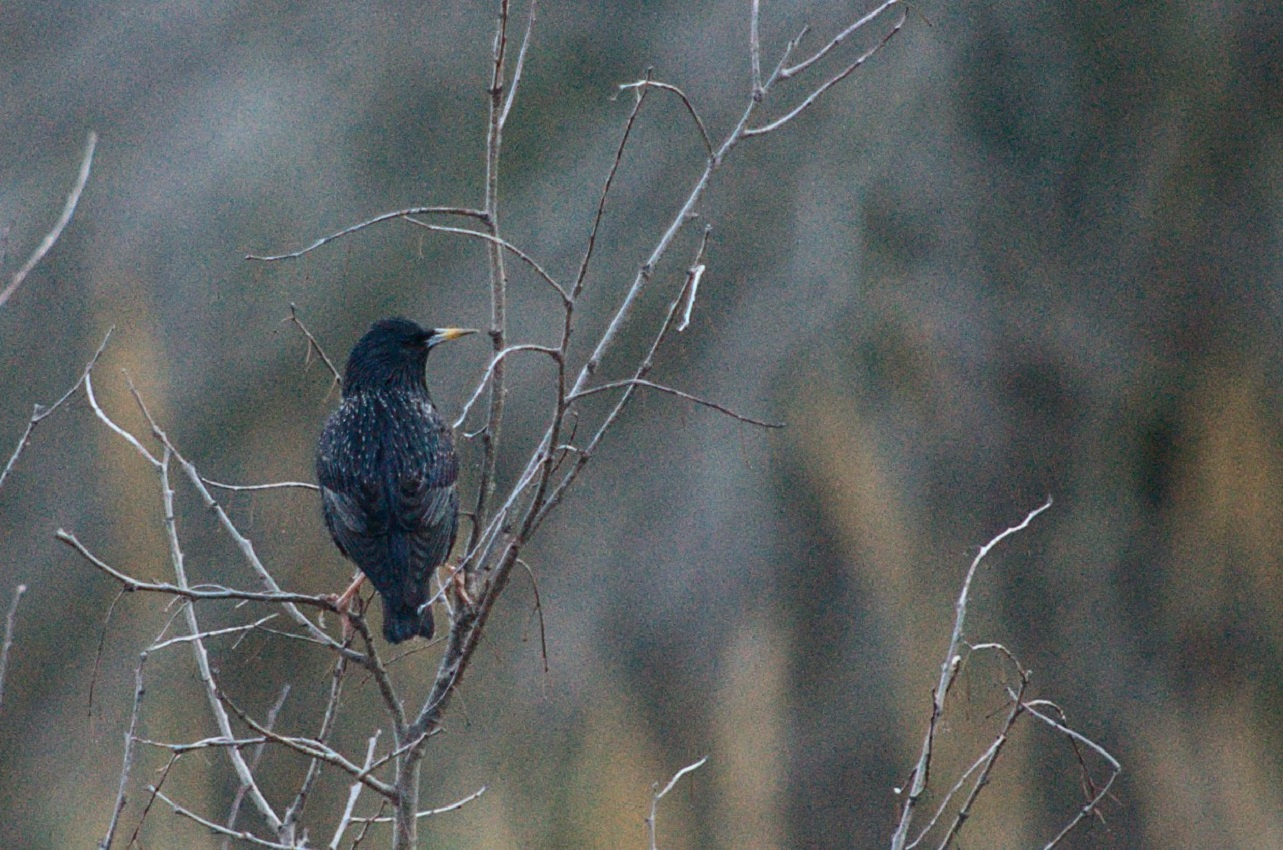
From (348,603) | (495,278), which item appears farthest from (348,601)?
(495,278)

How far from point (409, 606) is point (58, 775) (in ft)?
12.8

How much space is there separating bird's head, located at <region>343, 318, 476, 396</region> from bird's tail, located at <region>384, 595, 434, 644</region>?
746mm

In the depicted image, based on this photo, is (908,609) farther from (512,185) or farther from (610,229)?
(512,185)

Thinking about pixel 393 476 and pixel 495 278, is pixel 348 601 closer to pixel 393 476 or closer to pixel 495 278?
pixel 393 476

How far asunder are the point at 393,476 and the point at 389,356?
478mm

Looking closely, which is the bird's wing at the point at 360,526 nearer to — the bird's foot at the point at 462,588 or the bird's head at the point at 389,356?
the bird's foot at the point at 462,588

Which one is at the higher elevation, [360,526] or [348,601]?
[360,526]

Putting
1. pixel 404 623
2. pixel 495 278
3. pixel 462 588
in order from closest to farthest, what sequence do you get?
pixel 495 278 → pixel 462 588 → pixel 404 623

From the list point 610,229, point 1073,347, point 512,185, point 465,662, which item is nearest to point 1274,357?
point 1073,347

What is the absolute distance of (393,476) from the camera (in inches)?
130

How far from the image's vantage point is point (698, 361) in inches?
221

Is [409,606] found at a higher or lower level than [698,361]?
higher

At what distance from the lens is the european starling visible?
10.4 feet

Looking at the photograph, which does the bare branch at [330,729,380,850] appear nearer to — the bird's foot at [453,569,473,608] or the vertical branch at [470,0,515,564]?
the bird's foot at [453,569,473,608]
